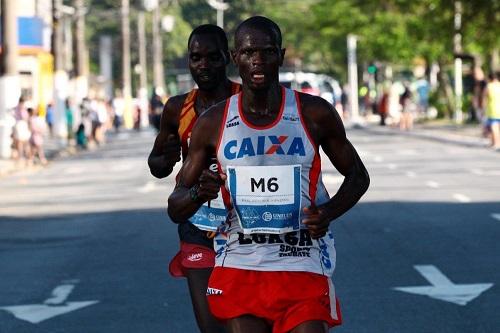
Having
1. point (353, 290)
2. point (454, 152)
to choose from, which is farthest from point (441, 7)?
point (353, 290)

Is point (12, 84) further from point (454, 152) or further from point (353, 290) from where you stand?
point (353, 290)

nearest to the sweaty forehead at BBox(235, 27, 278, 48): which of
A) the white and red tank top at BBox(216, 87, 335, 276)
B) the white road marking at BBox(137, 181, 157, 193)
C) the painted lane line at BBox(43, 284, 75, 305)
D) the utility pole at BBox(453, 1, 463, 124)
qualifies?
the white and red tank top at BBox(216, 87, 335, 276)

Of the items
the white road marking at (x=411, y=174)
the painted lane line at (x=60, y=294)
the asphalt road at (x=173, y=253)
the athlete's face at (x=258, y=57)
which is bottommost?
the painted lane line at (x=60, y=294)

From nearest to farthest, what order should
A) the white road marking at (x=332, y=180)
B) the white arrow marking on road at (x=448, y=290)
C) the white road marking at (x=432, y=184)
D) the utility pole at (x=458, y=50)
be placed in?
1. the white arrow marking on road at (x=448, y=290)
2. the white road marking at (x=432, y=184)
3. the white road marking at (x=332, y=180)
4. the utility pole at (x=458, y=50)

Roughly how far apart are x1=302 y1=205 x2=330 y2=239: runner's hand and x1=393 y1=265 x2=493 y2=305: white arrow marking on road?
5.67 meters

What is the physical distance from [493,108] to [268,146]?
30.0 meters

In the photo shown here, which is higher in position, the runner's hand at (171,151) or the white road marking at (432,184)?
the runner's hand at (171,151)

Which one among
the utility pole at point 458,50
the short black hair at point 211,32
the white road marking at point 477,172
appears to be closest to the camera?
the short black hair at point 211,32

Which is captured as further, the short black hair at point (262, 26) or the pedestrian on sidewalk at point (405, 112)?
the pedestrian on sidewalk at point (405, 112)

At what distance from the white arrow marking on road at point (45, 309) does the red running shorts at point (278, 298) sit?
17.6ft

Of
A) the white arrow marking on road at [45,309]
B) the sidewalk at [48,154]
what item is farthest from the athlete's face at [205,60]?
the sidewalk at [48,154]

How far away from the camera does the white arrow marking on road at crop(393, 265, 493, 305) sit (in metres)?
11.5

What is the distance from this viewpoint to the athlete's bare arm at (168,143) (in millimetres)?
7551

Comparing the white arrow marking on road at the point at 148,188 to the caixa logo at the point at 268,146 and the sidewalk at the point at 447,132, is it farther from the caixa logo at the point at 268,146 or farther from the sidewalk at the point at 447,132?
the caixa logo at the point at 268,146
